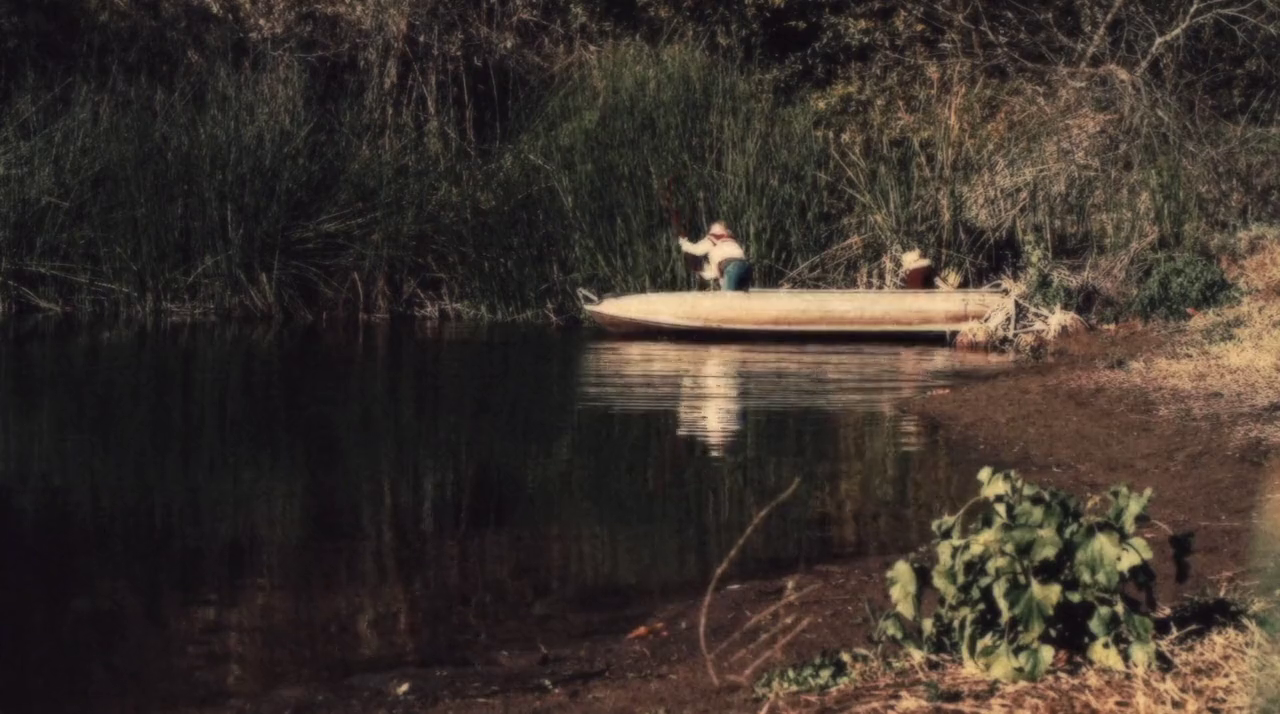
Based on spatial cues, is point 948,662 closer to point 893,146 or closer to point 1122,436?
point 1122,436

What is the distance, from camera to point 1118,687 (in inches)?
200

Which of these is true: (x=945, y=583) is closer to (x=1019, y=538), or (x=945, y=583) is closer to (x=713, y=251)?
(x=1019, y=538)

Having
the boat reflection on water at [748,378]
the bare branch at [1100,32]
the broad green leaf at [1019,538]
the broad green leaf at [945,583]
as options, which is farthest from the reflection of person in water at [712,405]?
the bare branch at [1100,32]

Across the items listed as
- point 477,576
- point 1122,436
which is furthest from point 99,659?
point 1122,436

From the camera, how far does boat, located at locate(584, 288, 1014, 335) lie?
1869 cm

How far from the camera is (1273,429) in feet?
33.8

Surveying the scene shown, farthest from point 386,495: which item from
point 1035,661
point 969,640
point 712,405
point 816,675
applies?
point 1035,661

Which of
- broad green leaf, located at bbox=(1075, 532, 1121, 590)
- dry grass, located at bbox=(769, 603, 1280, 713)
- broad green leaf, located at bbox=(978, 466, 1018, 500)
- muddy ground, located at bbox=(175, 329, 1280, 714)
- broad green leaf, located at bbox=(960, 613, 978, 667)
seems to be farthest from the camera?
muddy ground, located at bbox=(175, 329, 1280, 714)

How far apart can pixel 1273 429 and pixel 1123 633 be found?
5.41m

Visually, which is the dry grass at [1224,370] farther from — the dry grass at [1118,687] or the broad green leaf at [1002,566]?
the broad green leaf at [1002,566]

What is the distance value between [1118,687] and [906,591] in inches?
26.0

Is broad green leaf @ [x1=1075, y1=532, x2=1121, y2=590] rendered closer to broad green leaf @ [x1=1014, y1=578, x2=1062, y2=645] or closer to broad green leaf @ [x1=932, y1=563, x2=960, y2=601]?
broad green leaf @ [x1=1014, y1=578, x2=1062, y2=645]

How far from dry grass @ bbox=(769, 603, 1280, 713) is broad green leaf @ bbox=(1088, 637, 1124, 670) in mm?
36

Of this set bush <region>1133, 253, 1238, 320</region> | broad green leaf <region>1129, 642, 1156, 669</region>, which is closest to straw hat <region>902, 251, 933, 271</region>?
bush <region>1133, 253, 1238, 320</region>
